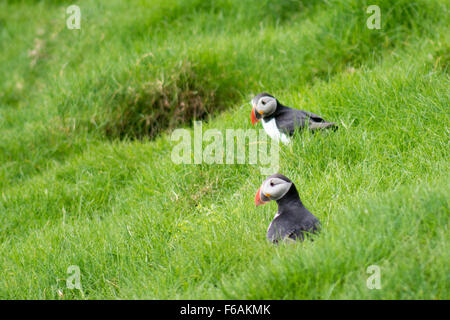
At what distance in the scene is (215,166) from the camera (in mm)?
4922

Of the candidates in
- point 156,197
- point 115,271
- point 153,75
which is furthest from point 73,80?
point 115,271

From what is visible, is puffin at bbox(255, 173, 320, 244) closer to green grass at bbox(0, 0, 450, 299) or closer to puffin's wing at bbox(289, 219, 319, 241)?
puffin's wing at bbox(289, 219, 319, 241)

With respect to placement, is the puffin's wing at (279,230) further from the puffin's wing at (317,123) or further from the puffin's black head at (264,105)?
the puffin's black head at (264,105)

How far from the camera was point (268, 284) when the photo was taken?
2.99 m

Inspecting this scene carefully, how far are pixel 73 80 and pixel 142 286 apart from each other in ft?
13.7

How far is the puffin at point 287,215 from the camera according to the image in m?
3.37

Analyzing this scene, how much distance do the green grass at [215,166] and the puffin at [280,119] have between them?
0.60ft

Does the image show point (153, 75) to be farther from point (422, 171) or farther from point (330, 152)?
point (422, 171)

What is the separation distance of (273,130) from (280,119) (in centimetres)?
12

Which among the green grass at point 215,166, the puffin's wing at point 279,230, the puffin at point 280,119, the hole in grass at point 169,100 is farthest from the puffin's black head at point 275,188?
the hole in grass at point 169,100

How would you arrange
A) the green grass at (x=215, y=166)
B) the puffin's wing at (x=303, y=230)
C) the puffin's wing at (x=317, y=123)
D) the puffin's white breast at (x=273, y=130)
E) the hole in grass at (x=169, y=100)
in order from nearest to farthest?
the green grass at (x=215, y=166)
the puffin's wing at (x=303, y=230)
the puffin's wing at (x=317, y=123)
the puffin's white breast at (x=273, y=130)
the hole in grass at (x=169, y=100)

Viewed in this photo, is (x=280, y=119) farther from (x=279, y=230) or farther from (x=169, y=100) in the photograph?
(x=169, y=100)

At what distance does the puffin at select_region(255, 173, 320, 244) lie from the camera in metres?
3.37

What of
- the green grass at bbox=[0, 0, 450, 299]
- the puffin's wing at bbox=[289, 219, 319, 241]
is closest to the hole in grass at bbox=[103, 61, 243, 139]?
the green grass at bbox=[0, 0, 450, 299]
